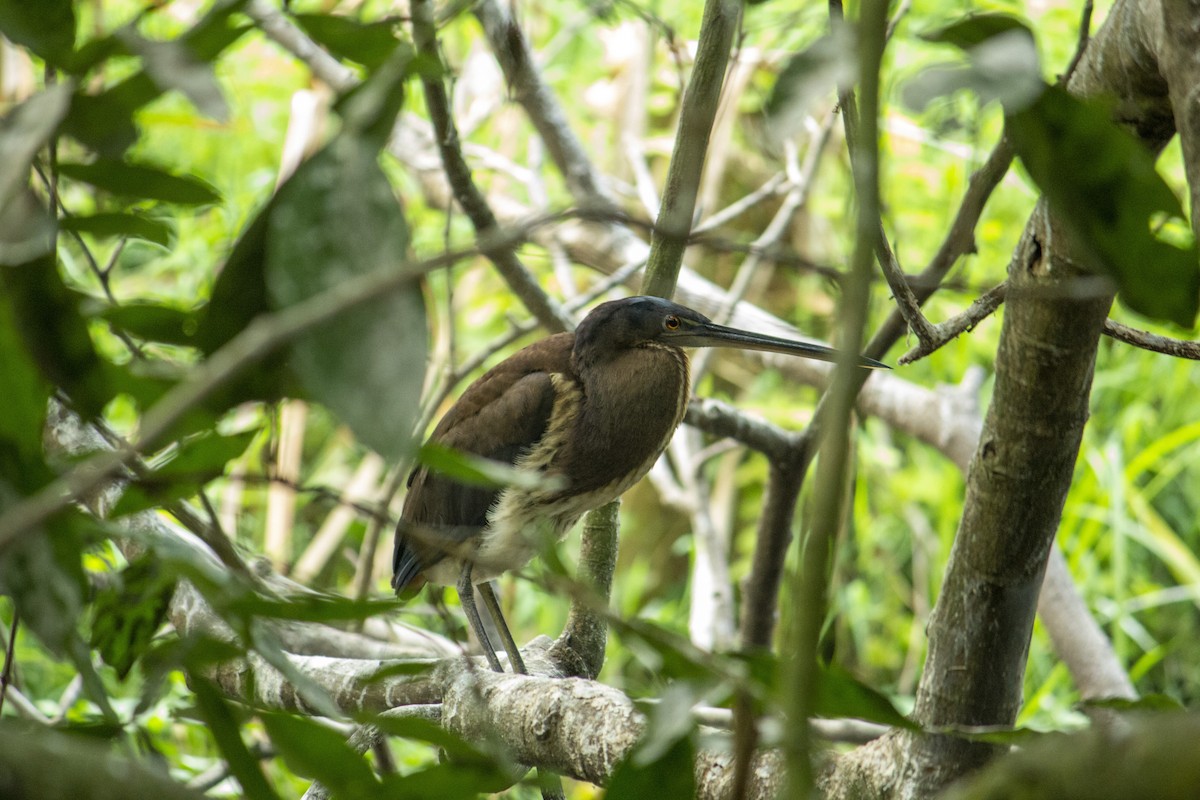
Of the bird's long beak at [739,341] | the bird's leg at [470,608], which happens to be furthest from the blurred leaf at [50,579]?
the bird's leg at [470,608]

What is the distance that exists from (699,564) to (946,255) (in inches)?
60.5

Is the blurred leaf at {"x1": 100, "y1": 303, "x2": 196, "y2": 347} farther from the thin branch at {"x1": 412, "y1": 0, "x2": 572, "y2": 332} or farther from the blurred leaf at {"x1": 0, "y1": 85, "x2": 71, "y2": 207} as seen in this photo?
the thin branch at {"x1": 412, "y1": 0, "x2": 572, "y2": 332}

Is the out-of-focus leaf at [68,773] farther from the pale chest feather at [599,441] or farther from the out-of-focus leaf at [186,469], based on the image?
the pale chest feather at [599,441]

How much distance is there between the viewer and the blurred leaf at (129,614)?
0.70 m

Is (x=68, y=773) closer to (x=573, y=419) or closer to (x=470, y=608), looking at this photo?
(x=573, y=419)

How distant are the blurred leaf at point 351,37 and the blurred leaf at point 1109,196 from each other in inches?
10.2

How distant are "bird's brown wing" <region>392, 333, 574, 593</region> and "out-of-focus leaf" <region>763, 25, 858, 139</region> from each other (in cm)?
143

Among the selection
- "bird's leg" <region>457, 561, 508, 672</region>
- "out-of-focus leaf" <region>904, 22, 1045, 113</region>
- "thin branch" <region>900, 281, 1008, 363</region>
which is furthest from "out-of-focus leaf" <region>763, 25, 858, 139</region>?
"bird's leg" <region>457, 561, 508, 672</region>

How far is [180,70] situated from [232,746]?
269mm

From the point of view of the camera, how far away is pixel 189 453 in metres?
0.48

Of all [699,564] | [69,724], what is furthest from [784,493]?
[69,724]

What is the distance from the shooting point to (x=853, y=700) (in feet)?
1.52

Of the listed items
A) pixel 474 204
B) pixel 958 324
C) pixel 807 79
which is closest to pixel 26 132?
pixel 807 79

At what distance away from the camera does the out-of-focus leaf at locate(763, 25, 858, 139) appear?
0.42 m
